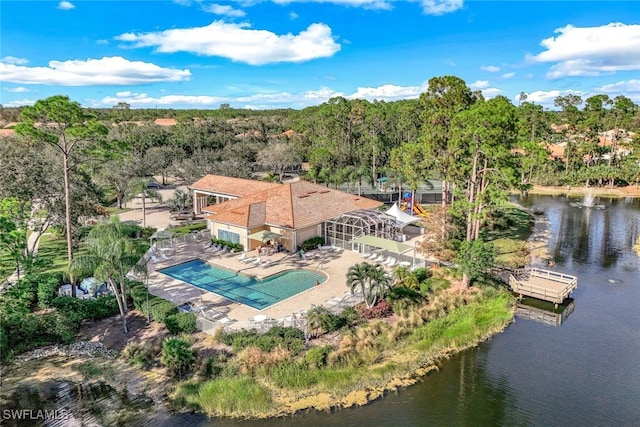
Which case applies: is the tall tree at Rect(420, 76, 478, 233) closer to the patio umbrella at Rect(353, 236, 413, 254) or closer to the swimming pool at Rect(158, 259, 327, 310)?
the patio umbrella at Rect(353, 236, 413, 254)

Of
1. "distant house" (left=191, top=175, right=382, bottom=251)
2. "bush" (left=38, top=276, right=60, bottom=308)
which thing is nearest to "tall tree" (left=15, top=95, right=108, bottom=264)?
"bush" (left=38, top=276, right=60, bottom=308)

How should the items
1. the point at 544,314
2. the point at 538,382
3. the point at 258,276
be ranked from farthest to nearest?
the point at 258,276 → the point at 544,314 → the point at 538,382

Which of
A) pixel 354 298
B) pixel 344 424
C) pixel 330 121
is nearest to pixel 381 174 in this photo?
pixel 330 121

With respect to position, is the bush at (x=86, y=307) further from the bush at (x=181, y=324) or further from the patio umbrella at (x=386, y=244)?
the patio umbrella at (x=386, y=244)

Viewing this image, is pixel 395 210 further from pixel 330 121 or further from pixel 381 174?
pixel 330 121

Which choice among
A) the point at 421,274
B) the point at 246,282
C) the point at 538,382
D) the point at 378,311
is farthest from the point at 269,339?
the point at 538,382

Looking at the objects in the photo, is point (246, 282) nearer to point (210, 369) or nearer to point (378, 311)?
point (378, 311)
